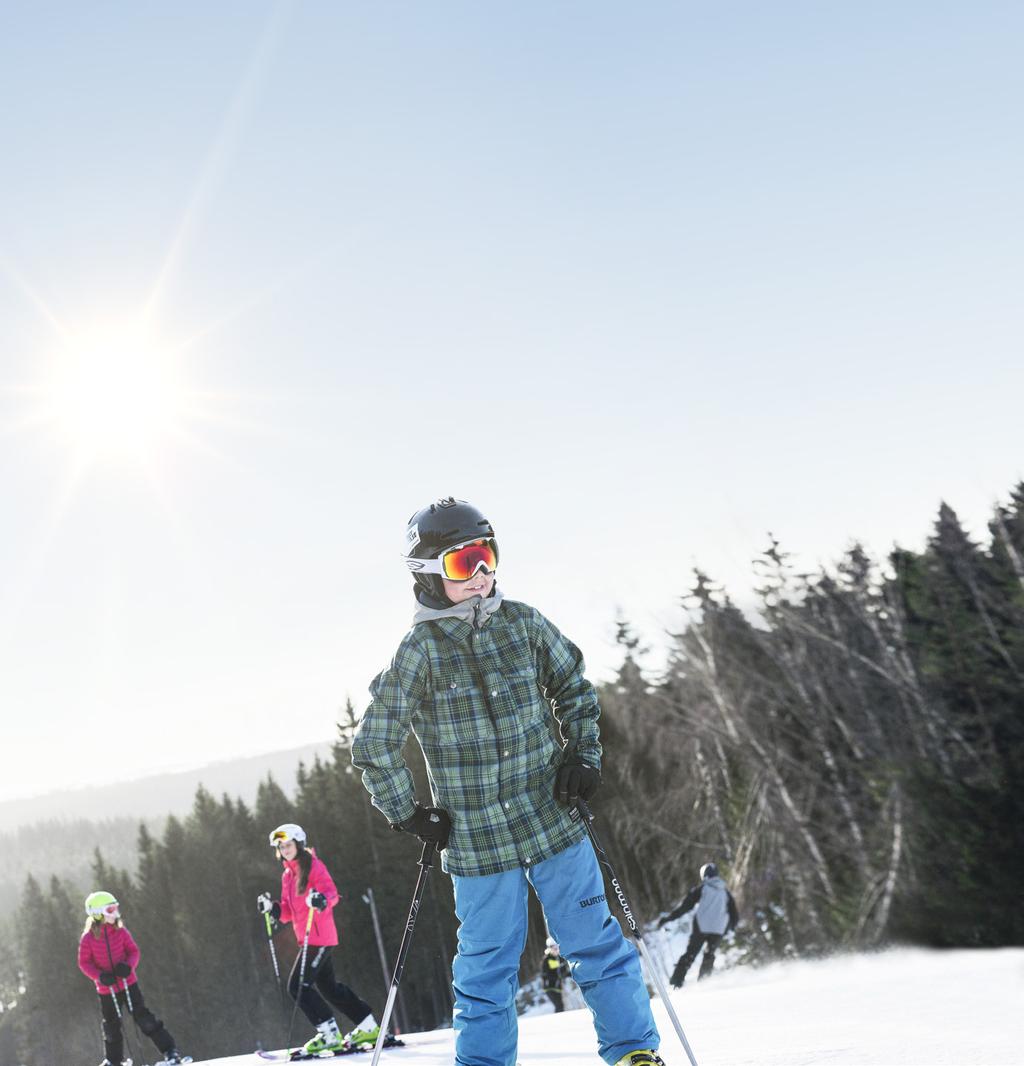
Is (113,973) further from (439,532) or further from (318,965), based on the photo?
(439,532)

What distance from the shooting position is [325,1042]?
6.40 meters

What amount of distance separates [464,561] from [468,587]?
0.08 meters

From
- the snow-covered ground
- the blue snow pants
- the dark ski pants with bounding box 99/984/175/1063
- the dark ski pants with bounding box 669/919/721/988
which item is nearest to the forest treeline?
the dark ski pants with bounding box 669/919/721/988

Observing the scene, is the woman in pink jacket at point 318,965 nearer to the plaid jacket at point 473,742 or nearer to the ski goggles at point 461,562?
the plaid jacket at point 473,742

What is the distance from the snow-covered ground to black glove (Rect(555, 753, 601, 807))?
3.31 ft

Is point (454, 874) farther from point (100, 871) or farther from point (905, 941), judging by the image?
point (100, 871)

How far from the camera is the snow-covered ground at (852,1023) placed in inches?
→ 111

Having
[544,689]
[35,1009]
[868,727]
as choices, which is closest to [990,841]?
[868,727]

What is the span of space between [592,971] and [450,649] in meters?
1.02

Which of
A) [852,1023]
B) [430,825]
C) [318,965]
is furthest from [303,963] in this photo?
[430,825]

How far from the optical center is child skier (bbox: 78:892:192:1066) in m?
7.47

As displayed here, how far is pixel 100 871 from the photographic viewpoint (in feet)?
176

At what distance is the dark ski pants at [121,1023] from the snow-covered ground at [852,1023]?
3052mm

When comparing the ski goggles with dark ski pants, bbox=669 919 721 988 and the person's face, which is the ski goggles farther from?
dark ski pants, bbox=669 919 721 988
